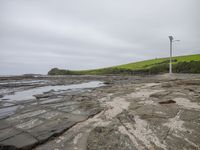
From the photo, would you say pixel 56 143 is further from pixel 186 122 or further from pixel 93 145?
pixel 186 122

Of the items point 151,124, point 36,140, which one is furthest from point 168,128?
point 36,140

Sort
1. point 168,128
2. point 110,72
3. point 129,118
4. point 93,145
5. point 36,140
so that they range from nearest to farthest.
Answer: point 93,145
point 36,140
point 168,128
point 129,118
point 110,72

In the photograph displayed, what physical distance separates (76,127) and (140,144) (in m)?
2.34

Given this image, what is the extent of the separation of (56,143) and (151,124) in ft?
10.9

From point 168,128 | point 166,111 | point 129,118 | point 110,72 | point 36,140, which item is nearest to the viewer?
point 36,140

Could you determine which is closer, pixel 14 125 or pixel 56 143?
pixel 56 143

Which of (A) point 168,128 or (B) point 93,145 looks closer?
(B) point 93,145

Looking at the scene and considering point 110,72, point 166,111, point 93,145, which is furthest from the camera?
point 110,72

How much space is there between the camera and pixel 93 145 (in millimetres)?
4059

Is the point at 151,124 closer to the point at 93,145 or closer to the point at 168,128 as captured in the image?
the point at 168,128

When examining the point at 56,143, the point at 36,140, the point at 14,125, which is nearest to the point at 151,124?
the point at 56,143

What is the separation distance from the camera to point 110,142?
4.18m

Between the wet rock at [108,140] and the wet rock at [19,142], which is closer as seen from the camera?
the wet rock at [108,140]

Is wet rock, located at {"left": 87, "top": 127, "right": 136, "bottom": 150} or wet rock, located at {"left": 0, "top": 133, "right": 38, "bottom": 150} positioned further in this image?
wet rock, located at {"left": 0, "top": 133, "right": 38, "bottom": 150}
